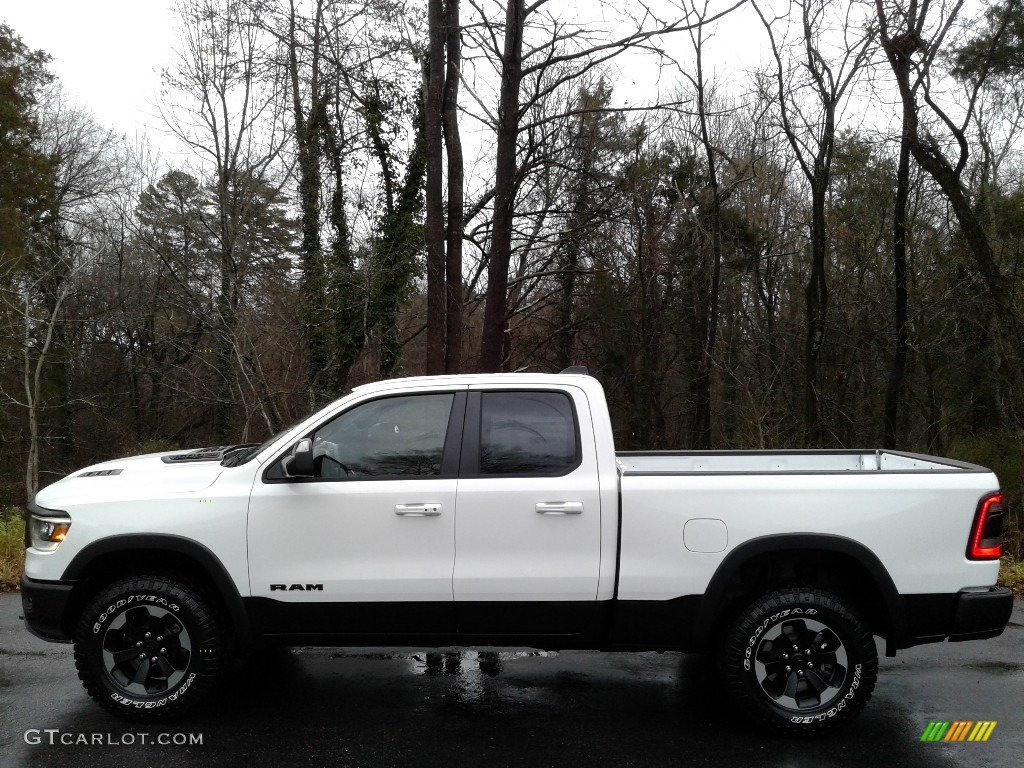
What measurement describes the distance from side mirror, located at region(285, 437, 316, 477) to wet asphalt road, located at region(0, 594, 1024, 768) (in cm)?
135

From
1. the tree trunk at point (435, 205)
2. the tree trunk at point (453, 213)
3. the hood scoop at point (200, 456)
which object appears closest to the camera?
the hood scoop at point (200, 456)

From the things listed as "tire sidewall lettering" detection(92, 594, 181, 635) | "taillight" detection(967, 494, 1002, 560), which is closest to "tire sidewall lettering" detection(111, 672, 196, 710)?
"tire sidewall lettering" detection(92, 594, 181, 635)

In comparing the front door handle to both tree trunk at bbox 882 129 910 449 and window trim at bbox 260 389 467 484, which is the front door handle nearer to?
Answer: window trim at bbox 260 389 467 484

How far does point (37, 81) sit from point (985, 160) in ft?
104

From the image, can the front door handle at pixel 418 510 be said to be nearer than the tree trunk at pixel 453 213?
Yes

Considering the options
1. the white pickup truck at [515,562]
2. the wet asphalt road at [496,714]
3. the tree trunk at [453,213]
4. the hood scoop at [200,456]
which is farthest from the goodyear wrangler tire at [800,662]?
the tree trunk at [453,213]

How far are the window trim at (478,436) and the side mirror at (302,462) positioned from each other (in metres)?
0.78

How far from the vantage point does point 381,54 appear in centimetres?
1888

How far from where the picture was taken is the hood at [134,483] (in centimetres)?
437

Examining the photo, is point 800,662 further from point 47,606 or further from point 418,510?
point 47,606

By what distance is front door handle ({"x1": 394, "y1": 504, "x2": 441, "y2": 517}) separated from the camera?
4270 mm

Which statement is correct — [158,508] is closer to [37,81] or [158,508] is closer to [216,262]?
[216,262]

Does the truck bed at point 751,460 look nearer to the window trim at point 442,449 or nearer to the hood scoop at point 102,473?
the window trim at point 442,449

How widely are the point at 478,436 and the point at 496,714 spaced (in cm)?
154
